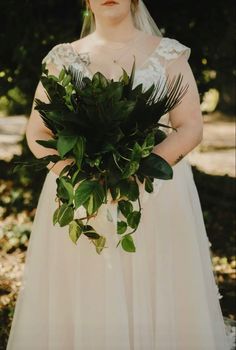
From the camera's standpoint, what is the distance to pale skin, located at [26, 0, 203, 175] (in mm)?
2562

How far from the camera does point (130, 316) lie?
2781mm

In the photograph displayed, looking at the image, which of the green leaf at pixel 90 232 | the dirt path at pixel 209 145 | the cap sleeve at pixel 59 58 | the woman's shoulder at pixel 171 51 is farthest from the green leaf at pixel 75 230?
the dirt path at pixel 209 145

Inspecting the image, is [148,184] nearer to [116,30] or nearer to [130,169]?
[130,169]

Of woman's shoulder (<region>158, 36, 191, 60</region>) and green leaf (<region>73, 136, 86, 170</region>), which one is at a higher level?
woman's shoulder (<region>158, 36, 191, 60</region>)

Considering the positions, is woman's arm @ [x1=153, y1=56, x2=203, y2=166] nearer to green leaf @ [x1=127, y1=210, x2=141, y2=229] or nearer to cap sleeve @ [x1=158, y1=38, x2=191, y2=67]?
cap sleeve @ [x1=158, y1=38, x2=191, y2=67]

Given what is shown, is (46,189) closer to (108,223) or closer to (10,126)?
(108,223)

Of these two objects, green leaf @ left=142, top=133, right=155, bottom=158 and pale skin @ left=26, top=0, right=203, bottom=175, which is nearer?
green leaf @ left=142, top=133, right=155, bottom=158

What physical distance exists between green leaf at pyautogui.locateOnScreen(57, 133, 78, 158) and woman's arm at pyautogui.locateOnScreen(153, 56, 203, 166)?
449 millimetres

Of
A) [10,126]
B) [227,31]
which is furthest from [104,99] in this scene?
[10,126]

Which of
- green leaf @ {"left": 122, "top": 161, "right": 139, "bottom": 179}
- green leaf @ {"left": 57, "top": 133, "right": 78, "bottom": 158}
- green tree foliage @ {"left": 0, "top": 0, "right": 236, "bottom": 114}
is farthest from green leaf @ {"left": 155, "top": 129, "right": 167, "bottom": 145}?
green tree foliage @ {"left": 0, "top": 0, "right": 236, "bottom": 114}

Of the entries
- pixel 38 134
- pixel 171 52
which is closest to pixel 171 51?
pixel 171 52

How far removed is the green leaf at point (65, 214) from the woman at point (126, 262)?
0.74 feet

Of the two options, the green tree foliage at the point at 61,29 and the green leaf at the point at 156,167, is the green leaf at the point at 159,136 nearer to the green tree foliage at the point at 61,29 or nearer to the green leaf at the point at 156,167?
the green leaf at the point at 156,167

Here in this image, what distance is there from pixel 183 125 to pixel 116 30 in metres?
0.61
